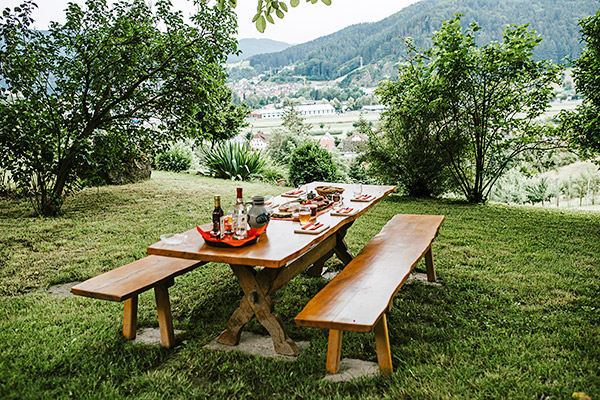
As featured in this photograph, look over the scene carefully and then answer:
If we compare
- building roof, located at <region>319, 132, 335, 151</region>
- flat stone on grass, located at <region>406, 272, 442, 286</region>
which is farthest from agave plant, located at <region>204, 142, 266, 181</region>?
flat stone on grass, located at <region>406, 272, 442, 286</region>

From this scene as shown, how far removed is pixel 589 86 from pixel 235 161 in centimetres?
682

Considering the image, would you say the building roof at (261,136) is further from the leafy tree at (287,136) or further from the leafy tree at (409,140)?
the leafy tree at (409,140)

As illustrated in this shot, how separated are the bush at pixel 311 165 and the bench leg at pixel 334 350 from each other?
6.58 metres

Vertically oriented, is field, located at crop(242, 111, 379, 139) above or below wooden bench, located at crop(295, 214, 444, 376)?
above

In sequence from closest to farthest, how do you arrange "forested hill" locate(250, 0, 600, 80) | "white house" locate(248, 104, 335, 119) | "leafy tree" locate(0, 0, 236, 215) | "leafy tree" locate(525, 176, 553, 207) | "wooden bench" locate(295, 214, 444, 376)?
1. "wooden bench" locate(295, 214, 444, 376)
2. "leafy tree" locate(0, 0, 236, 215)
3. "leafy tree" locate(525, 176, 553, 207)
4. "forested hill" locate(250, 0, 600, 80)
5. "white house" locate(248, 104, 335, 119)

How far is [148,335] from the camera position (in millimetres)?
2629

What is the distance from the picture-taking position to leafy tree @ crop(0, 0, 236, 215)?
Result: 5199mm

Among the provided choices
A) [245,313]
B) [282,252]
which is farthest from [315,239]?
[245,313]

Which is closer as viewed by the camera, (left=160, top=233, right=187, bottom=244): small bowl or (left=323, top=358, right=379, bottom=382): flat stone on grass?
(left=323, top=358, right=379, bottom=382): flat stone on grass

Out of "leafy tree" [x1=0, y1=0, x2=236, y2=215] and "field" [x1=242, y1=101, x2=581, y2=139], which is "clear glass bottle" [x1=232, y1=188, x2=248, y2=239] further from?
"field" [x1=242, y1=101, x2=581, y2=139]

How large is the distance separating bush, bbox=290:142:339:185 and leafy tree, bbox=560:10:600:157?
4.29m

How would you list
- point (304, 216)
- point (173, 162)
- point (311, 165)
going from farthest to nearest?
point (173, 162), point (311, 165), point (304, 216)

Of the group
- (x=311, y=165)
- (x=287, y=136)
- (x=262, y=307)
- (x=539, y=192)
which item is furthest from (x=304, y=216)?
(x=287, y=136)

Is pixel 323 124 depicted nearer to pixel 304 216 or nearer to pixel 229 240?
pixel 304 216
